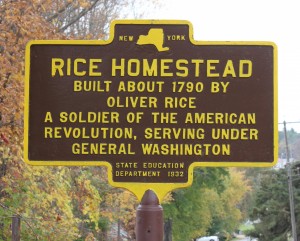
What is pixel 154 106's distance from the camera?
5539 mm

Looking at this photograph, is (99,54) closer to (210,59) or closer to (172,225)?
(210,59)

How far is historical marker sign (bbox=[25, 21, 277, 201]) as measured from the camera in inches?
218

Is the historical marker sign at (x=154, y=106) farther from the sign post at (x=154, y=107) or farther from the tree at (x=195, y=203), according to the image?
the tree at (x=195, y=203)

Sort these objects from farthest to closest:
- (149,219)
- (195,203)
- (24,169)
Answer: (195,203) → (24,169) → (149,219)

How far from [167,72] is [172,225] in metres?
38.8

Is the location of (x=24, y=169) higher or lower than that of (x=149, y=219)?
higher

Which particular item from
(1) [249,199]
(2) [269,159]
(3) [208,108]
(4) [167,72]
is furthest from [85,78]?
(1) [249,199]

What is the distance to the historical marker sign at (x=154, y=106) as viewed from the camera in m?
5.53

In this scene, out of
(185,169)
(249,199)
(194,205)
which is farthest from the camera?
(249,199)

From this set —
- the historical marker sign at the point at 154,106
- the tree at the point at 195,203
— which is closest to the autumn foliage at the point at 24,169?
the historical marker sign at the point at 154,106

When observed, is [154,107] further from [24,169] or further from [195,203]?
[195,203]

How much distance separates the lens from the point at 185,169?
18.1 feet

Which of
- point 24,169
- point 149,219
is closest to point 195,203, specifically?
point 24,169

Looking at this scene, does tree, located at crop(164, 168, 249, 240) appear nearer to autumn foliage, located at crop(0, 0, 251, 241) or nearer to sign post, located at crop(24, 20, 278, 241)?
autumn foliage, located at crop(0, 0, 251, 241)
